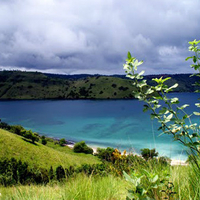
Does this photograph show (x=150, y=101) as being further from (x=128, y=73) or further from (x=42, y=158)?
(x=42, y=158)

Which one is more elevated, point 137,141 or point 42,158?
point 42,158

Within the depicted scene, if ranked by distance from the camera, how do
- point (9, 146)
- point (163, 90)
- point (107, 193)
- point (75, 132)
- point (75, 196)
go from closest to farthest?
point (163, 90) < point (75, 196) < point (107, 193) < point (9, 146) < point (75, 132)

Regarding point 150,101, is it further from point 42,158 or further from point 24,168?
point 42,158

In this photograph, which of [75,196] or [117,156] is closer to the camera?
[75,196]

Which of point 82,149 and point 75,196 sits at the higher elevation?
point 75,196

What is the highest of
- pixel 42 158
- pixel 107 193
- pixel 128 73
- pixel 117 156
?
pixel 128 73

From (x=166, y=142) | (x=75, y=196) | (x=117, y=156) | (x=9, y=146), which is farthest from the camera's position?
(x=166, y=142)

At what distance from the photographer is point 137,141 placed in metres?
68.9

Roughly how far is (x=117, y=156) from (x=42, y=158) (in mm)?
31402

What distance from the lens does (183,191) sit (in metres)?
2.77

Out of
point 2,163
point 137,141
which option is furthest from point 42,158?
point 137,141

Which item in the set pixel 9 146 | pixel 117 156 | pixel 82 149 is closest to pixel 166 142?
pixel 82 149

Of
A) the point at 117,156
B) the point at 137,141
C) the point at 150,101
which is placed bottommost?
the point at 137,141

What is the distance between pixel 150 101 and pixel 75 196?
1996 millimetres
